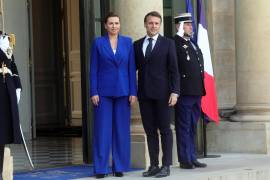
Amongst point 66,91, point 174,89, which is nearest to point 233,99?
point 174,89

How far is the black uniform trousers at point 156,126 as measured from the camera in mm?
8547

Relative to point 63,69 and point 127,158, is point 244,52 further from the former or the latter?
point 63,69

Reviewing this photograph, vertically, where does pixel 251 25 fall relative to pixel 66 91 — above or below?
above

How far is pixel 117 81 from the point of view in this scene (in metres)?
8.44

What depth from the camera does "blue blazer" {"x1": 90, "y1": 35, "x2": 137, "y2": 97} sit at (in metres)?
8.44

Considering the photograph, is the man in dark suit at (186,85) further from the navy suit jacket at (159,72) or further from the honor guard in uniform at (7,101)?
the honor guard in uniform at (7,101)

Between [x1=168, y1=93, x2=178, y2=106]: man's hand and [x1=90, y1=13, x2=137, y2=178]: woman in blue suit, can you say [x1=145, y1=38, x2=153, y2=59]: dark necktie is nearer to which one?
[x1=90, y1=13, x2=137, y2=178]: woman in blue suit

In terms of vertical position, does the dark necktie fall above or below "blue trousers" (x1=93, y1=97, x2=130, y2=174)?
above

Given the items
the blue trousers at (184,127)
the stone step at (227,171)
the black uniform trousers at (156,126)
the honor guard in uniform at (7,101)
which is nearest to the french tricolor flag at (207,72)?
the stone step at (227,171)

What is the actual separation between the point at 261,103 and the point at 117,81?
3671 millimetres

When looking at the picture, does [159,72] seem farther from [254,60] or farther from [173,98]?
[254,60]

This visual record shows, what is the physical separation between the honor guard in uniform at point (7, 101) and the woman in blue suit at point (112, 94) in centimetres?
90

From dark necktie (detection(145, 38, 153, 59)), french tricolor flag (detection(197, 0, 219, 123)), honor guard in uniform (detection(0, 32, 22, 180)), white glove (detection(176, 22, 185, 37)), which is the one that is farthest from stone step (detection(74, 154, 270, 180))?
white glove (detection(176, 22, 185, 37))

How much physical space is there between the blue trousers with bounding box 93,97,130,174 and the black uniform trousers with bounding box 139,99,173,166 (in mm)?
199
